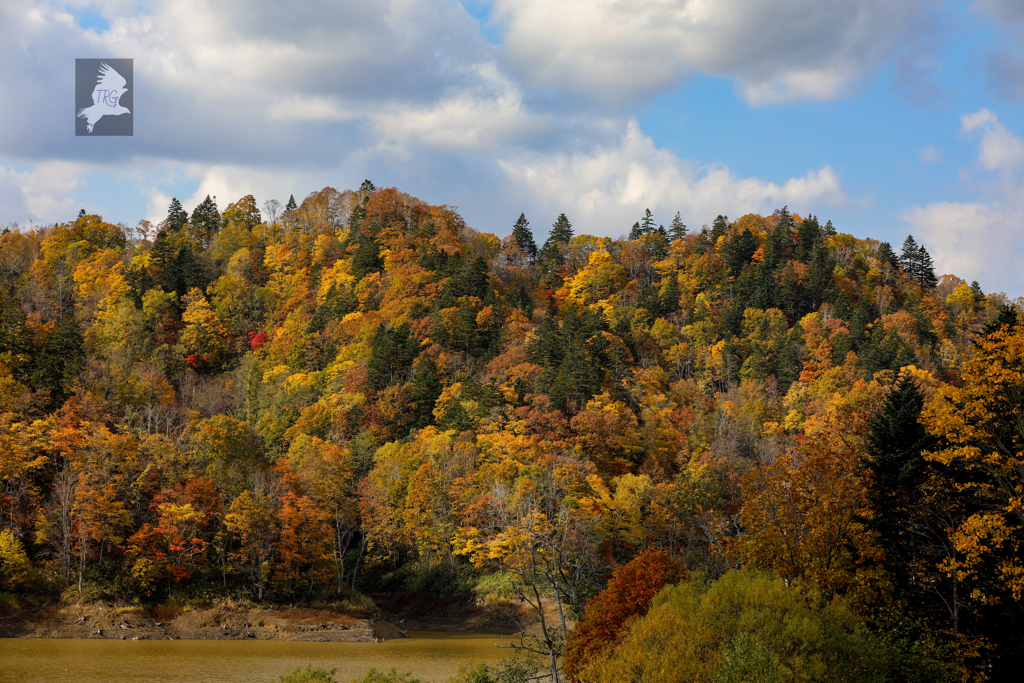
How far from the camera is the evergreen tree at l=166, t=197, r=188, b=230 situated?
4190 inches

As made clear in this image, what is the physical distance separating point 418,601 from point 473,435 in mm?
12146

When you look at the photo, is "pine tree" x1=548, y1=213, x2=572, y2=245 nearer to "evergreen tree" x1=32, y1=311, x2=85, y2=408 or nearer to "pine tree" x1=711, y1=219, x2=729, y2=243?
"pine tree" x1=711, y1=219, x2=729, y2=243

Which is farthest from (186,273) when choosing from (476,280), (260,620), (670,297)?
(670,297)

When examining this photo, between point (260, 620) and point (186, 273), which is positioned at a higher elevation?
point (186, 273)

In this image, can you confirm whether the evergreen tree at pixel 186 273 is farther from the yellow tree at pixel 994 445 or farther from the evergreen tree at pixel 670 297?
the yellow tree at pixel 994 445

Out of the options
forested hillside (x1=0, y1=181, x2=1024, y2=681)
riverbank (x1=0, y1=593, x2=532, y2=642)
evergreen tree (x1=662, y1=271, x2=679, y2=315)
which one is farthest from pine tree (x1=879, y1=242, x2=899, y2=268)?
riverbank (x1=0, y1=593, x2=532, y2=642)

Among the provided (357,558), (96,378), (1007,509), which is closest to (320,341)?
(96,378)

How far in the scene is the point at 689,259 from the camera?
96.4 metres

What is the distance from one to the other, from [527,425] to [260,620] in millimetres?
21643

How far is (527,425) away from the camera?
56.2m

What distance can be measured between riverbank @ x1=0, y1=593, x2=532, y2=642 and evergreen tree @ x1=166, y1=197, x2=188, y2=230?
72.1m

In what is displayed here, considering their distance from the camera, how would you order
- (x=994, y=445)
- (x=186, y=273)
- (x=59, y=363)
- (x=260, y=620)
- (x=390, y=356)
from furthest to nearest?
(x=186, y=273) → (x=390, y=356) → (x=59, y=363) → (x=260, y=620) → (x=994, y=445)

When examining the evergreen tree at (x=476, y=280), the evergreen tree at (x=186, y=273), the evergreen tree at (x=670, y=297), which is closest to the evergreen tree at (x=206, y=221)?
the evergreen tree at (x=186, y=273)

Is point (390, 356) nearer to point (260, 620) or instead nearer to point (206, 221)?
point (260, 620)
